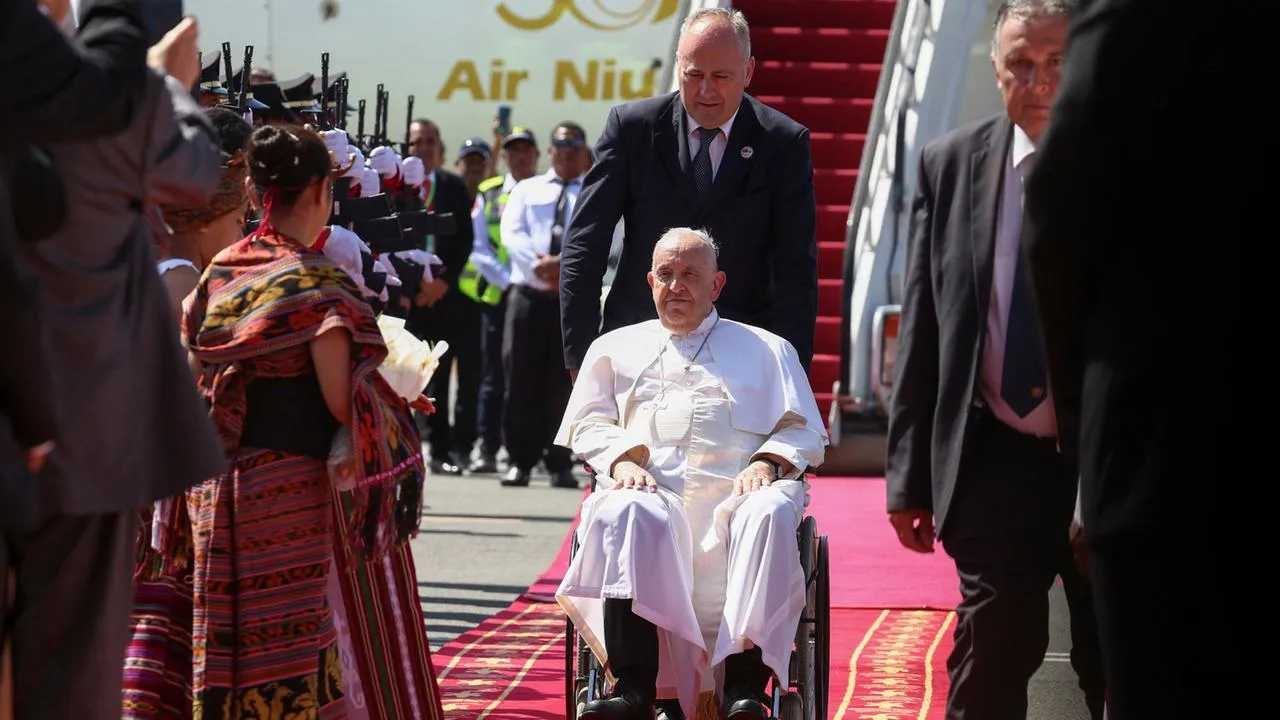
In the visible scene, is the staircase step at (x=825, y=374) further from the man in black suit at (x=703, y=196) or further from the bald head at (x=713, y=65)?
the bald head at (x=713, y=65)

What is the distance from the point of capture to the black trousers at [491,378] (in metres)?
14.0

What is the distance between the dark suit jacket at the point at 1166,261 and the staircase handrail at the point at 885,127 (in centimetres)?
948

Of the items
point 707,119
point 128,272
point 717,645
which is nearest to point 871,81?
point 707,119

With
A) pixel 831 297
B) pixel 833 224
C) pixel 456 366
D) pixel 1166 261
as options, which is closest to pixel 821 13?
pixel 833 224

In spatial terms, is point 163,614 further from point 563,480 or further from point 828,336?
point 828,336

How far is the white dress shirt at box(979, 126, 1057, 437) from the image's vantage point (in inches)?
177

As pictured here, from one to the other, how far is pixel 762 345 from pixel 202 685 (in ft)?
6.28

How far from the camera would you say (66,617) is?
3762 millimetres

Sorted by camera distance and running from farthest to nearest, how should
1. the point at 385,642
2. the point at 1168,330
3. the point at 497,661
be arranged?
the point at 497,661 → the point at 385,642 → the point at 1168,330

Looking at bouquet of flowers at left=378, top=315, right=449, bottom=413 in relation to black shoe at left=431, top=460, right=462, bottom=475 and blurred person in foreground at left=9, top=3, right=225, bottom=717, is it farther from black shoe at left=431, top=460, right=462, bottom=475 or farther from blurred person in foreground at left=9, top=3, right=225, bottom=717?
black shoe at left=431, top=460, right=462, bottom=475

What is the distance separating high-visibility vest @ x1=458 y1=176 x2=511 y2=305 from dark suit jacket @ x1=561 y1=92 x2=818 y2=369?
7.31 metres

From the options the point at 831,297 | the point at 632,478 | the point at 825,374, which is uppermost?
the point at 632,478

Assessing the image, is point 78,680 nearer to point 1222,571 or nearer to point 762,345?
point 1222,571

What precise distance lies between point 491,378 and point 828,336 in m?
2.23
